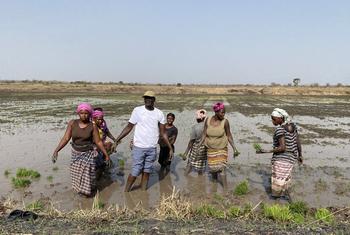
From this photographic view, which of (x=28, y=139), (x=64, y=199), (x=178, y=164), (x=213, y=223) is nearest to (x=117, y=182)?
(x=64, y=199)

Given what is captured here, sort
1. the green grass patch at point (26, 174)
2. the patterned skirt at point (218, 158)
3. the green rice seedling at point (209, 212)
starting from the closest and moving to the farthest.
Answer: the green rice seedling at point (209, 212) → the patterned skirt at point (218, 158) → the green grass patch at point (26, 174)

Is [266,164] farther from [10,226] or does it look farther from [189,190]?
[10,226]

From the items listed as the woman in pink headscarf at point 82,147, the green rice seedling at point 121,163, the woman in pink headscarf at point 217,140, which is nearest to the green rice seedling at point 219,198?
the woman in pink headscarf at point 217,140

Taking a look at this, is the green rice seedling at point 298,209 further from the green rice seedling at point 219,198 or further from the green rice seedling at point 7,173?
the green rice seedling at point 7,173

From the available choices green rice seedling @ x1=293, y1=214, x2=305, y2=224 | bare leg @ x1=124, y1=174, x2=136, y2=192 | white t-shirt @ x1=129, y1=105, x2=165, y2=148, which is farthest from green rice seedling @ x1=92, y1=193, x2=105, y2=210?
green rice seedling @ x1=293, y1=214, x2=305, y2=224

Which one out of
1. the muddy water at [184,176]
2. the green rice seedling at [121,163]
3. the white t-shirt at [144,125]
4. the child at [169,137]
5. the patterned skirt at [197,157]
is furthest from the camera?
the green rice seedling at [121,163]

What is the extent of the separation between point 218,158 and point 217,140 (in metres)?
0.36

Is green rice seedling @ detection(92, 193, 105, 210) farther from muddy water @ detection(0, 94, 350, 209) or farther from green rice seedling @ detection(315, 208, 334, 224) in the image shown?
green rice seedling @ detection(315, 208, 334, 224)

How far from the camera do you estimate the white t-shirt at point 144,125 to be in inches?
267

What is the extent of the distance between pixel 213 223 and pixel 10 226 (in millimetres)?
2280

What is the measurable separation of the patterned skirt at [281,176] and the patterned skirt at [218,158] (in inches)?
41.0

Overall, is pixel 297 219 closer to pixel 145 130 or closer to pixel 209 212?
pixel 209 212

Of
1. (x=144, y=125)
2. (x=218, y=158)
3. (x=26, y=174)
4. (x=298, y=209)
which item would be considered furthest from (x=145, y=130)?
(x=26, y=174)

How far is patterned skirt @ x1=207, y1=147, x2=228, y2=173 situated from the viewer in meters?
7.52
